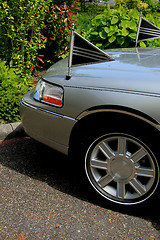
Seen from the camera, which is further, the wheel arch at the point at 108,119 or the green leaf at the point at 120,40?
the green leaf at the point at 120,40

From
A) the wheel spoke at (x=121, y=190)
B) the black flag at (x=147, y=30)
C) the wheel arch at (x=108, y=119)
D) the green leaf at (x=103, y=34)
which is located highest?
the black flag at (x=147, y=30)

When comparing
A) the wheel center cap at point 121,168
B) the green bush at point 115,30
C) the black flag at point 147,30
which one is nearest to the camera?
the wheel center cap at point 121,168

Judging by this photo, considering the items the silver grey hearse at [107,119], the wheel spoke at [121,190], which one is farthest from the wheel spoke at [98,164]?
the wheel spoke at [121,190]

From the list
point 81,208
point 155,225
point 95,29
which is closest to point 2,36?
point 95,29

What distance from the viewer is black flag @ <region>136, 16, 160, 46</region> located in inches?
141

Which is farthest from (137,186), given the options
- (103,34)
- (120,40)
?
(103,34)

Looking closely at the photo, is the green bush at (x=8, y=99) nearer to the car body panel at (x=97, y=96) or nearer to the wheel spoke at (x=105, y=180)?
the car body panel at (x=97, y=96)

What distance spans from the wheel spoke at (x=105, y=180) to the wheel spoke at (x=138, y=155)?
28cm

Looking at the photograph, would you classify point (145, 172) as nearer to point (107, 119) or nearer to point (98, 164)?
point (98, 164)

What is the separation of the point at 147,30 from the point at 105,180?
1.93 metres

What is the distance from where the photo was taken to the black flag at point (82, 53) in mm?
2656

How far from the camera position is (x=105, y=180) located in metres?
2.64

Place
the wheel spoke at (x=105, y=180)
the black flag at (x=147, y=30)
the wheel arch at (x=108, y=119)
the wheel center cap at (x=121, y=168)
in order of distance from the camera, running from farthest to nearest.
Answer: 1. the black flag at (x=147, y=30)
2. the wheel spoke at (x=105, y=180)
3. the wheel center cap at (x=121, y=168)
4. the wheel arch at (x=108, y=119)

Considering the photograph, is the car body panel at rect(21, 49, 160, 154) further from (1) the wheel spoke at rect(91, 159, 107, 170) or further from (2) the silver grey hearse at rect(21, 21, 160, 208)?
(1) the wheel spoke at rect(91, 159, 107, 170)
